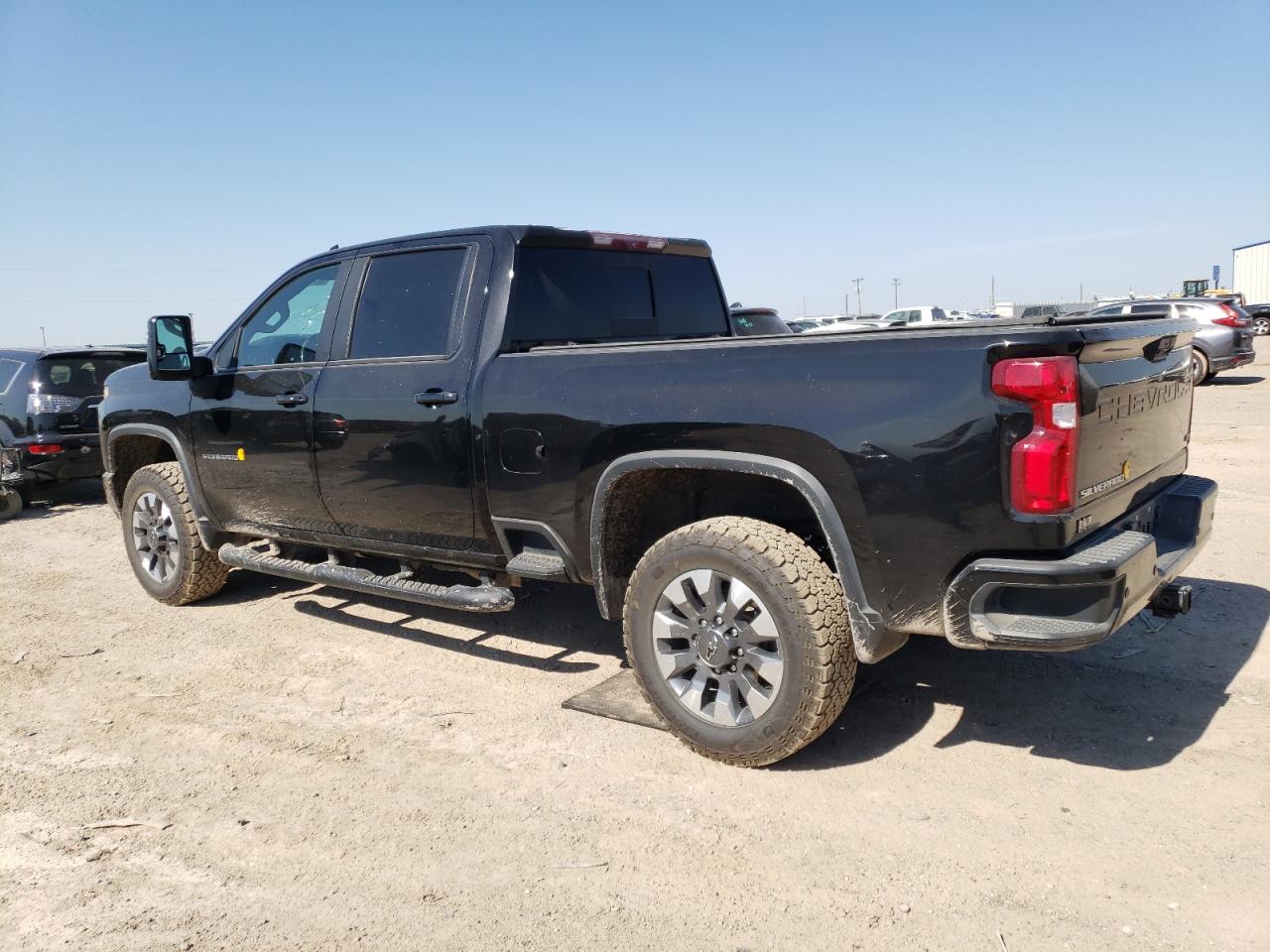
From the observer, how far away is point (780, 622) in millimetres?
3240

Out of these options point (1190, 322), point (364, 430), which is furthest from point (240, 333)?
point (1190, 322)

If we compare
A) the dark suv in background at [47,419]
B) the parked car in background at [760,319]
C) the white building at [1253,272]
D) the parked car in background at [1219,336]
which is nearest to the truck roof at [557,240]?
the parked car in background at [760,319]

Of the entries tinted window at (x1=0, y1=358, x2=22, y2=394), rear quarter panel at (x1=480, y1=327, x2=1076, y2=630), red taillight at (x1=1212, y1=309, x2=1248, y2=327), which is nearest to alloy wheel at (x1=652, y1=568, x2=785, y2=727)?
rear quarter panel at (x1=480, y1=327, x2=1076, y2=630)

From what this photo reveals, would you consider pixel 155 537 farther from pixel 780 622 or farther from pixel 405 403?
pixel 780 622

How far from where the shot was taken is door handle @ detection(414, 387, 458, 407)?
13.6ft

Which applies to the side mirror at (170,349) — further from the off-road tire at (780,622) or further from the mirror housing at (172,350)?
the off-road tire at (780,622)

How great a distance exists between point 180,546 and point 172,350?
1283mm

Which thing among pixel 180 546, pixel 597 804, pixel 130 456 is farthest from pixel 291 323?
pixel 597 804

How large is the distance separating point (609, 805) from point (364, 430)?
219 centimetres

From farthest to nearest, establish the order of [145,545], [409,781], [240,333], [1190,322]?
[145,545], [240,333], [1190,322], [409,781]

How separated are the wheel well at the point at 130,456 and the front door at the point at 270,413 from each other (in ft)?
3.18

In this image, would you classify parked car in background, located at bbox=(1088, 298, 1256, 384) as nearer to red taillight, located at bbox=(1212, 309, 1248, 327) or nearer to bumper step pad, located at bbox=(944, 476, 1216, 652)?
red taillight, located at bbox=(1212, 309, 1248, 327)

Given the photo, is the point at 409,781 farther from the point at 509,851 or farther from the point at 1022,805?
the point at 1022,805

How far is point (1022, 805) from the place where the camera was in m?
3.12
